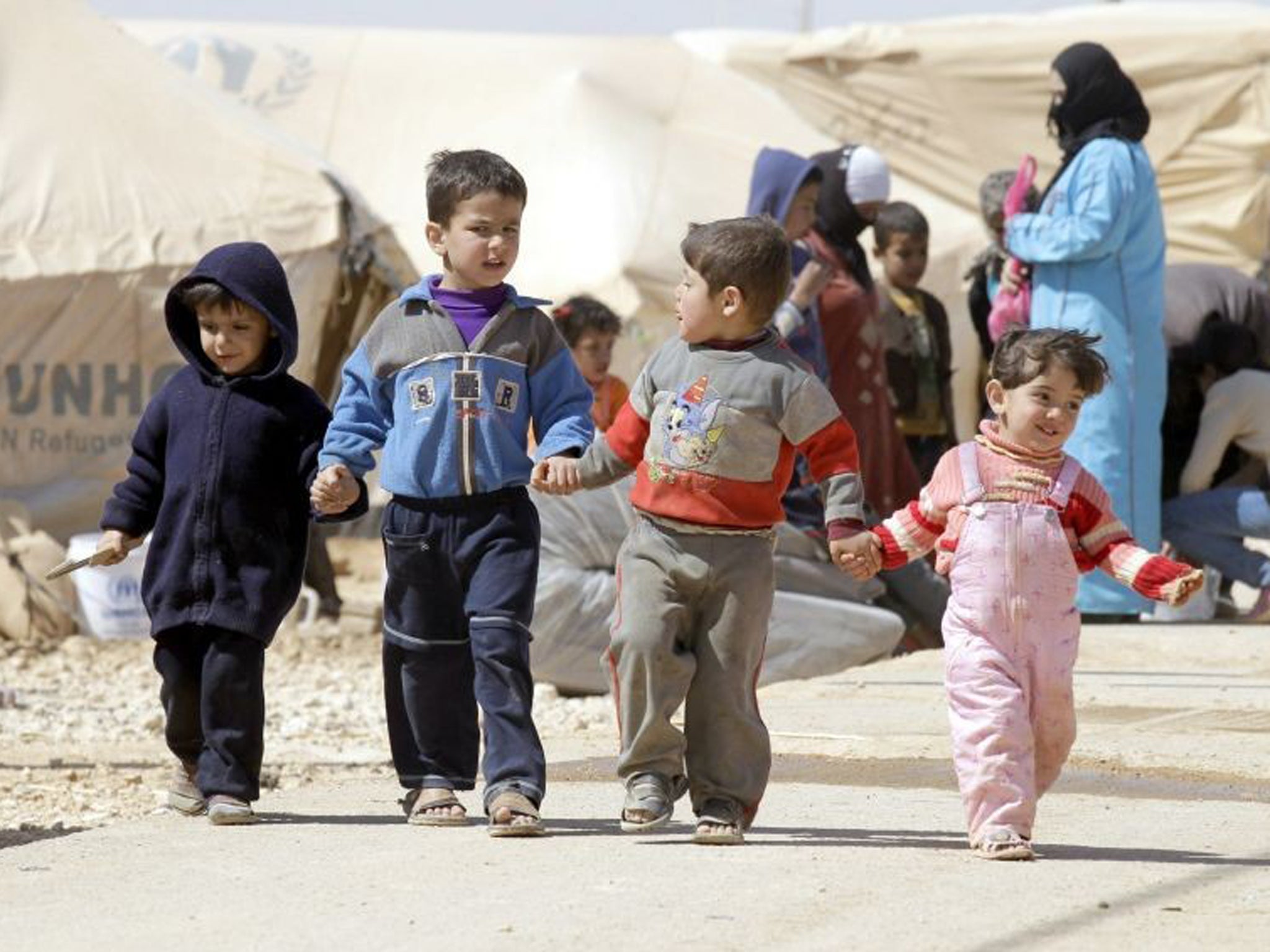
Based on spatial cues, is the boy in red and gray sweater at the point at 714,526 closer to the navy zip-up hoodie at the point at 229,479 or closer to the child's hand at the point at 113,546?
the navy zip-up hoodie at the point at 229,479

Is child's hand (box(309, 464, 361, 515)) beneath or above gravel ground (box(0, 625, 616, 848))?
above

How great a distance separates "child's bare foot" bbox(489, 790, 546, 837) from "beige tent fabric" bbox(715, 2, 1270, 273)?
47.8ft

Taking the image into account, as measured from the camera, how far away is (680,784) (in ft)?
16.8

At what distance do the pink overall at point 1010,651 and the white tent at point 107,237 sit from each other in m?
8.33

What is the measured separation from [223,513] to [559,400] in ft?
2.31

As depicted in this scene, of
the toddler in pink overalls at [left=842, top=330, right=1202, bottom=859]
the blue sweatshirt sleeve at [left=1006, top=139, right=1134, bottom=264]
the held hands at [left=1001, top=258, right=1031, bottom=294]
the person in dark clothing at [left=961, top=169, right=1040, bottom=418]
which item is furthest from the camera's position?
the person in dark clothing at [left=961, top=169, right=1040, bottom=418]

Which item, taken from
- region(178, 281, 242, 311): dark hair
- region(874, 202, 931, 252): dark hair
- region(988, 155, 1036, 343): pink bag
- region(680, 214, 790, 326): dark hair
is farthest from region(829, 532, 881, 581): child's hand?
region(874, 202, 931, 252): dark hair

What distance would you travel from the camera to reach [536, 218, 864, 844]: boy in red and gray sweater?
498cm

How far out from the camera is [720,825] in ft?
16.1

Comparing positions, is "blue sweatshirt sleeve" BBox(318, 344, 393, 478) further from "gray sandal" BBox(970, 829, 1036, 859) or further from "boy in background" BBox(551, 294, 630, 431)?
"boy in background" BBox(551, 294, 630, 431)

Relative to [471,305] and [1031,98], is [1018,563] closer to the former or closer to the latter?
[471,305]

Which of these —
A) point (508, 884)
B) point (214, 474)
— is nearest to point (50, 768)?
point (214, 474)

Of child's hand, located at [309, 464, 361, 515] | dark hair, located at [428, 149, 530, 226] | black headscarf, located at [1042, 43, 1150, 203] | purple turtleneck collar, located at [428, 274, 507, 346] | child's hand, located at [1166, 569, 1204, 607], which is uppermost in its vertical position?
black headscarf, located at [1042, 43, 1150, 203]

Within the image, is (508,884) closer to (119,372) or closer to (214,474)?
(214,474)
